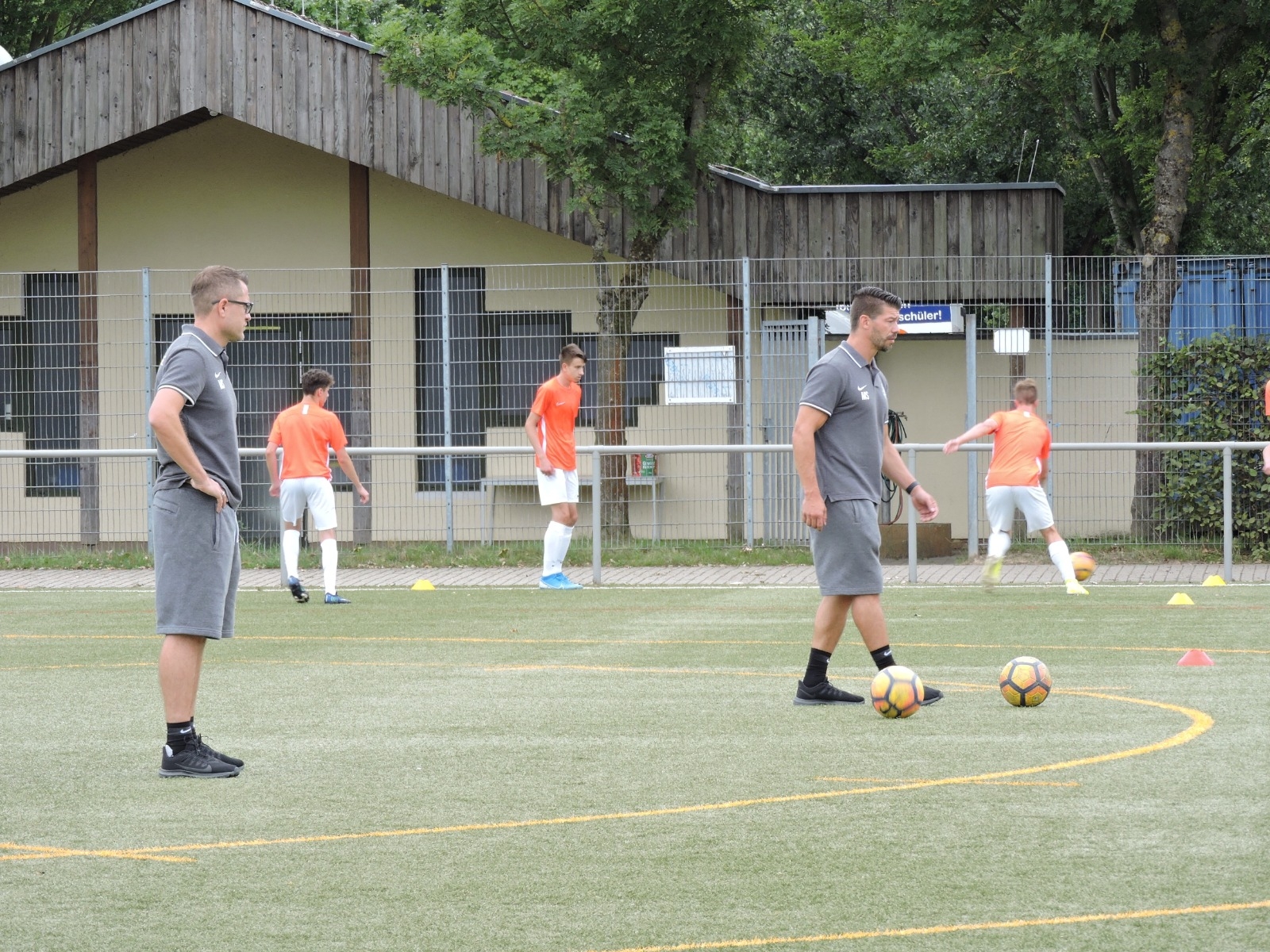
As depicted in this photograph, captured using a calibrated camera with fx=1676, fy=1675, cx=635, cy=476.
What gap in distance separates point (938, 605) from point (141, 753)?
7.72 meters

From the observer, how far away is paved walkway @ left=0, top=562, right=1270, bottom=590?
15609 millimetres

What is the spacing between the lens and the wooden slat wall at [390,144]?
19.0 meters

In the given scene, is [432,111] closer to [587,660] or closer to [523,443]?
[523,443]

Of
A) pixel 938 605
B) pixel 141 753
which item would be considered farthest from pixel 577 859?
pixel 938 605

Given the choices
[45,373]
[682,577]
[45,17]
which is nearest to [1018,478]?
[682,577]

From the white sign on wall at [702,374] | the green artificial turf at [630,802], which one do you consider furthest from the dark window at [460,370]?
the green artificial turf at [630,802]

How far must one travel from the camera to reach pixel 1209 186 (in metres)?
24.5

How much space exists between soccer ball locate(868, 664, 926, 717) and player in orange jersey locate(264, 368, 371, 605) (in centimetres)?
698

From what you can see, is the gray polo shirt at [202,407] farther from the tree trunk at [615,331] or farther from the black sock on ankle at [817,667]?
the tree trunk at [615,331]

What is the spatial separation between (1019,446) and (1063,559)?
1.04 metres

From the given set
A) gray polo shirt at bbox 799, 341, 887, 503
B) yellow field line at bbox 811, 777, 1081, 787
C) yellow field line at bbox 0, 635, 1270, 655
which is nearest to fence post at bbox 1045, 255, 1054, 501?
yellow field line at bbox 0, 635, 1270, 655

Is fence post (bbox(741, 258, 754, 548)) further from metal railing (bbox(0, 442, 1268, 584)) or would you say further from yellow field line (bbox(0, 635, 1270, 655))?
yellow field line (bbox(0, 635, 1270, 655))

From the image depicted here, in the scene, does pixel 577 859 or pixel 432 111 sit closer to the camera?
pixel 577 859

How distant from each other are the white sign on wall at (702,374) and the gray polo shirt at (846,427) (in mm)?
9883
